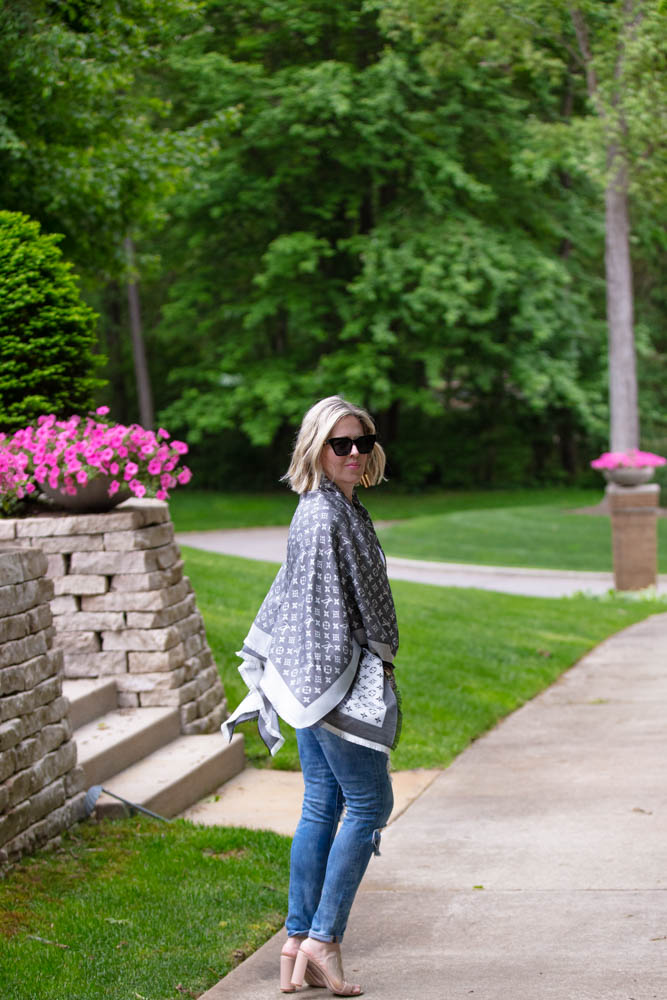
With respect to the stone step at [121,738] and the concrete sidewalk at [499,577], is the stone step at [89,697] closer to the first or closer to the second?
the stone step at [121,738]

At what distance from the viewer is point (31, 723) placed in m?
5.32

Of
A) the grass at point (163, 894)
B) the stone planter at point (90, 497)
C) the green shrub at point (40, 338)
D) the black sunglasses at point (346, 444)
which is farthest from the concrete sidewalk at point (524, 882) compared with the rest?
the green shrub at point (40, 338)

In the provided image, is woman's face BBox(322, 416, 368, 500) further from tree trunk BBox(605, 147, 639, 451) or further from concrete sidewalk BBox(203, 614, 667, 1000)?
tree trunk BBox(605, 147, 639, 451)

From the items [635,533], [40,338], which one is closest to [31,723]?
[40,338]

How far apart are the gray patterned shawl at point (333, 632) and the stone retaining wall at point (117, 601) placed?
114 inches

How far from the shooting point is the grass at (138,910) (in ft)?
13.5

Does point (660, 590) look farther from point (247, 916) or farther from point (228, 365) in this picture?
point (228, 365)

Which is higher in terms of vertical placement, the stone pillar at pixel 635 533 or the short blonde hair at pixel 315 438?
the short blonde hair at pixel 315 438

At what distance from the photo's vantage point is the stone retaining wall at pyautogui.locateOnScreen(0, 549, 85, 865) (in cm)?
510

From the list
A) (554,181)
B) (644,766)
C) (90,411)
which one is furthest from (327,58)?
(644,766)

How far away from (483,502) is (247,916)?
83.7 ft

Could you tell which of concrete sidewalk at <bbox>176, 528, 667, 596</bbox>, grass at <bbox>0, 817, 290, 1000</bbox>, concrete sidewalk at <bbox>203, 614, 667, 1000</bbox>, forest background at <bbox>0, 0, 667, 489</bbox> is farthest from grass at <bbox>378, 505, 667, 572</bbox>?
grass at <bbox>0, 817, 290, 1000</bbox>

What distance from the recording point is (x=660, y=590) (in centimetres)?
1670

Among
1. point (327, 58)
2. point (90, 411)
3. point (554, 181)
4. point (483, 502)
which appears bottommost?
point (483, 502)
